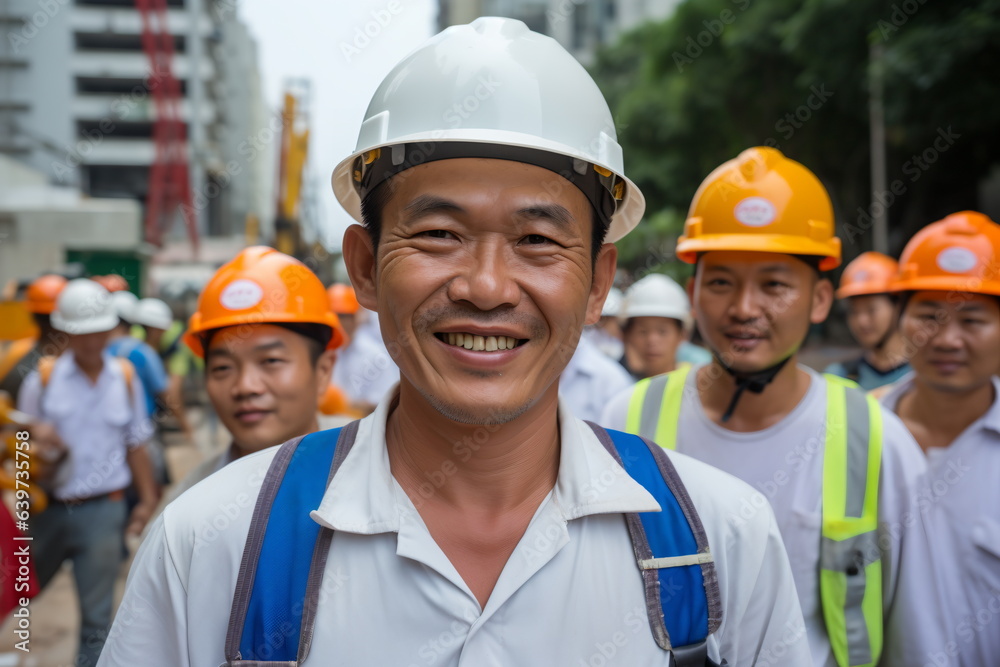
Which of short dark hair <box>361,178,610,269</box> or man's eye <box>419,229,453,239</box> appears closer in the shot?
man's eye <box>419,229,453,239</box>

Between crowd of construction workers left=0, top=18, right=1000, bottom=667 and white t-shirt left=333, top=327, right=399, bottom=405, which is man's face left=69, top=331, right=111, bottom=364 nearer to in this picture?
white t-shirt left=333, top=327, right=399, bottom=405

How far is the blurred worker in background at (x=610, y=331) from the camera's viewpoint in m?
9.32

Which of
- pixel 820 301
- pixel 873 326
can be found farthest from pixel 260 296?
pixel 873 326

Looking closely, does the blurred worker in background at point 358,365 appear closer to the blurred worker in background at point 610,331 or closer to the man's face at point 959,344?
the blurred worker in background at point 610,331

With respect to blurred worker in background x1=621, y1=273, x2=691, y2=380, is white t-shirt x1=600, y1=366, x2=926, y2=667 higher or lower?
lower

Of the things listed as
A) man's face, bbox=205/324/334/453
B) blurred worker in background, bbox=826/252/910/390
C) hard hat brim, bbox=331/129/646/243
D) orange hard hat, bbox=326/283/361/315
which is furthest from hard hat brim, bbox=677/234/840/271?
orange hard hat, bbox=326/283/361/315

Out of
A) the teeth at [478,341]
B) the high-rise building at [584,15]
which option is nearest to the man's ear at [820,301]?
the teeth at [478,341]

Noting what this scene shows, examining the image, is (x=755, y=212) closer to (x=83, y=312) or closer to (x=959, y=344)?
(x=959, y=344)

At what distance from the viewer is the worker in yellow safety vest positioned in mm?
2561

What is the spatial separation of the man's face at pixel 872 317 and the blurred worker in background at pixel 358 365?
3872 mm

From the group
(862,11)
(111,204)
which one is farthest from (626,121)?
(111,204)

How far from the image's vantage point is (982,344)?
3.31 m

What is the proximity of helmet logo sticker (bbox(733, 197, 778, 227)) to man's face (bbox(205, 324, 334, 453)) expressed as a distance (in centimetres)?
169

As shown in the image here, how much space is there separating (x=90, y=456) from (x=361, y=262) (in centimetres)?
394
